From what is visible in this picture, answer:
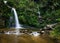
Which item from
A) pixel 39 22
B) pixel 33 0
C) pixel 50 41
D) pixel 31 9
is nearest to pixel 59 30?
pixel 50 41

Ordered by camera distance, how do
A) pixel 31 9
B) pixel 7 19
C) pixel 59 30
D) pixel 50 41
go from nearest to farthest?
pixel 50 41, pixel 59 30, pixel 7 19, pixel 31 9

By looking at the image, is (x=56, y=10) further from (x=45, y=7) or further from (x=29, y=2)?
(x=29, y=2)

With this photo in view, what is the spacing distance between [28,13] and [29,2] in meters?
3.27

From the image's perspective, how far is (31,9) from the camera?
3194 centimetres

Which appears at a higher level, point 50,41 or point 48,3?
point 48,3

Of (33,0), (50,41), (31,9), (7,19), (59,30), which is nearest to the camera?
(50,41)

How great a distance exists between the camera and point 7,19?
1160 inches

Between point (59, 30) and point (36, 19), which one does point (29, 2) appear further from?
point (59, 30)

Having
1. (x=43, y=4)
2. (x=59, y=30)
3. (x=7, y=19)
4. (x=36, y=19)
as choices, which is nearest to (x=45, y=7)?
(x=43, y=4)

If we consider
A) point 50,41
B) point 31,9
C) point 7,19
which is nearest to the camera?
point 50,41

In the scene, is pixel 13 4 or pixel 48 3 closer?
pixel 13 4

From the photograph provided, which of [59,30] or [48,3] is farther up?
[48,3]

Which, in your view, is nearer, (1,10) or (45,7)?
(1,10)

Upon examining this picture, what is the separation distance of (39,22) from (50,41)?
37.3ft
